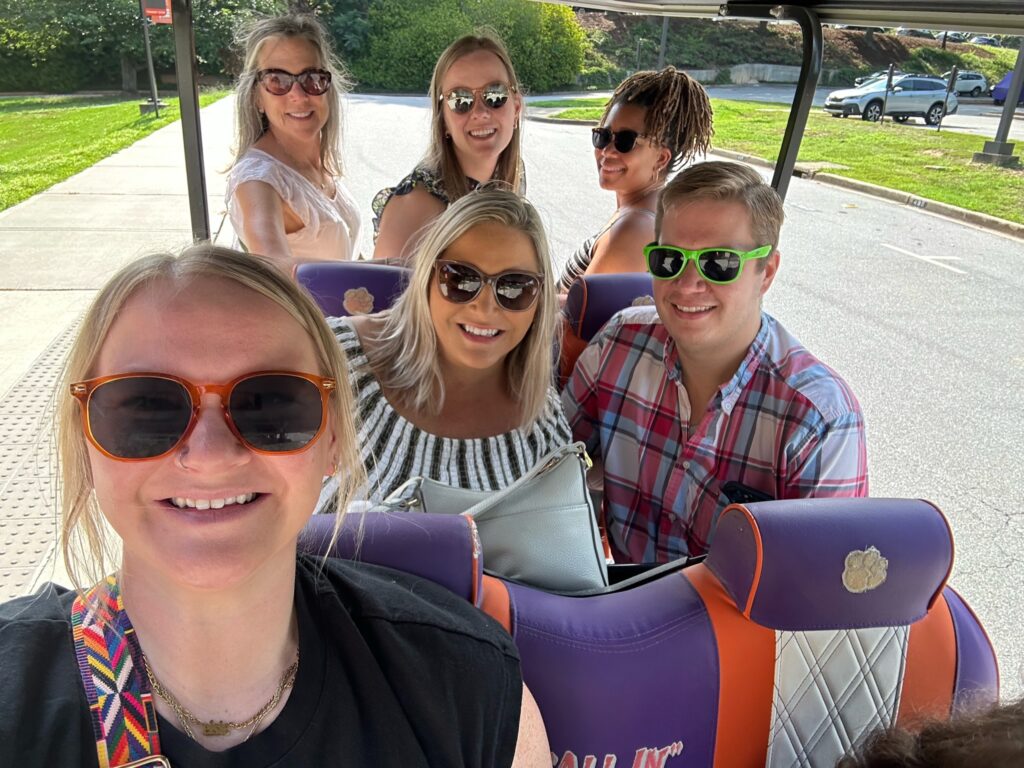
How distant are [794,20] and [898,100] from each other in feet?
51.5

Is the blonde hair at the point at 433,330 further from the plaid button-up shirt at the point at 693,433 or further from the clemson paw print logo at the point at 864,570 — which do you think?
the clemson paw print logo at the point at 864,570

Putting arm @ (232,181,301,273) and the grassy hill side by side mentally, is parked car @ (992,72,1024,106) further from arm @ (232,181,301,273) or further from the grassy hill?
arm @ (232,181,301,273)

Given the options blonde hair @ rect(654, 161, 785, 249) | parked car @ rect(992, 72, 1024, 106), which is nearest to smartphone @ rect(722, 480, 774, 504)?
blonde hair @ rect(654, 161, 785, 249)

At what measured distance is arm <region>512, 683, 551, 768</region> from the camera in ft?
3.39

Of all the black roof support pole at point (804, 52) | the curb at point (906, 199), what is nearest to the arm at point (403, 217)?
the black roof support pole at point (804, 52)

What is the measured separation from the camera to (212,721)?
0.92 metres

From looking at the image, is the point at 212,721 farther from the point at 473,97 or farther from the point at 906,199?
the point at 906,199

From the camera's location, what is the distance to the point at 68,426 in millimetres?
931

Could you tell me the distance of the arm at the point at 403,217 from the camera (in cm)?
236

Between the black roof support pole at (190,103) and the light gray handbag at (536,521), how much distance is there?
95 cm

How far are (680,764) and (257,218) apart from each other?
1.88m

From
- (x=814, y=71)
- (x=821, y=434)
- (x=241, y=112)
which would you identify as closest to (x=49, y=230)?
(x=241, y=112)

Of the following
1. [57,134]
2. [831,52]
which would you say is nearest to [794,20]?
[57,134]

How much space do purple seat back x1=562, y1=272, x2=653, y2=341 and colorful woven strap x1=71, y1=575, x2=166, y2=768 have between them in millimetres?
1514
